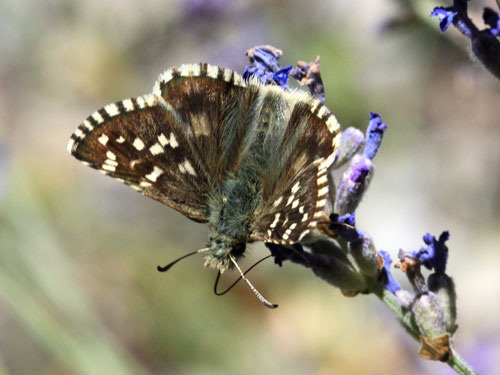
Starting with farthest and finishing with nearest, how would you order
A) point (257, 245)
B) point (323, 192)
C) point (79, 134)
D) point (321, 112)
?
point (257, 245) → point (79, 134) → point (321, 112) → point (323, 192)

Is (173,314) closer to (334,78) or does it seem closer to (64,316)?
(64,316)

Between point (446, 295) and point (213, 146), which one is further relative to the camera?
point (213, 146)

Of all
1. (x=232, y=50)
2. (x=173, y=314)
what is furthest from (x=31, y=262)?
(x=232, y=50)

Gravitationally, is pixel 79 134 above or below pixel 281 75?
below

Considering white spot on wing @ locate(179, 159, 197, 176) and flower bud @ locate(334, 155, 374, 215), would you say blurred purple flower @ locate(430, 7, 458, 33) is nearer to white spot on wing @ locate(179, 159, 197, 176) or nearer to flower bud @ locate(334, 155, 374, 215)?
flower bud @ locate(334, 155, 374, 215)

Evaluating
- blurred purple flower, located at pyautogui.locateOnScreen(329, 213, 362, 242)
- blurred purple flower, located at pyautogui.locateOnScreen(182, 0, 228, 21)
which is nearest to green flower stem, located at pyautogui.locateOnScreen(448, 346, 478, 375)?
blurred purple flower, located at pyautogui.locateOnScreen(329, 213, 362, 242)

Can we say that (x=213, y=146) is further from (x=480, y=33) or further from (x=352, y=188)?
(x=480, y=33)

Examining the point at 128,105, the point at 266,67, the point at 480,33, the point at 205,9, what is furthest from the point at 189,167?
the point at 205,9

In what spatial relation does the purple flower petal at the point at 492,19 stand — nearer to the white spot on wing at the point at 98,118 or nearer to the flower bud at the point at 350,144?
the flower bud at the point at 350,144
